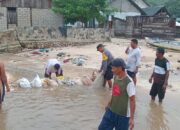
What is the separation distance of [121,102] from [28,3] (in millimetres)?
24895

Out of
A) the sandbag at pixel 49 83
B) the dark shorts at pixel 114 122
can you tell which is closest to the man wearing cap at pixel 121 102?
the dark shorts at pixel 114 122

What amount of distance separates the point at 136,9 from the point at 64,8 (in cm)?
1660

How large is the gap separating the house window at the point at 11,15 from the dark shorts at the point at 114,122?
2380 centimetres

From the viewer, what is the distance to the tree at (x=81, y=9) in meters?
27.9

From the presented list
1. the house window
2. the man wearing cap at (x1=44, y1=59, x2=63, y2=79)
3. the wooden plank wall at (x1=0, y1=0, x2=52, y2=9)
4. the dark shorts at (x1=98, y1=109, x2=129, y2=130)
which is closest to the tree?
the wooden plank wall at (x1=0, y1=0, x2=52, y2=9)

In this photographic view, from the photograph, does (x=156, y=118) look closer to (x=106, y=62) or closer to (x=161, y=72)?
(x=161, y=72)

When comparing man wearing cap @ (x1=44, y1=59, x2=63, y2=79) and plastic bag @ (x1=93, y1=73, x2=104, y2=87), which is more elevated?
man wearing cap @ (x1=44, y1=59, x2=63, y2=79)

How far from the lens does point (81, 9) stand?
27.5 m

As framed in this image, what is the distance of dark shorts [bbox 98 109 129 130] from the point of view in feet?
18.2

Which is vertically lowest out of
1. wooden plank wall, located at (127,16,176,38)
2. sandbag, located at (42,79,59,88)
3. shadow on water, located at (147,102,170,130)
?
shadow on water, located at (147,102,170,130)

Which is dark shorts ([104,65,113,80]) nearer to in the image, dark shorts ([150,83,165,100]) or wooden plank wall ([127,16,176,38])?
dark shorts ([150,83,165,100])

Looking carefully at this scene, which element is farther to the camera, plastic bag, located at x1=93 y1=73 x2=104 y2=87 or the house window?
the house window

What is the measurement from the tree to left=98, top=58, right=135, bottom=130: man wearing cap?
73.4 ft

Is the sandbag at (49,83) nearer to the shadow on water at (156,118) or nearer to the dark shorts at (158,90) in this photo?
the shadow on water at (156,118)
